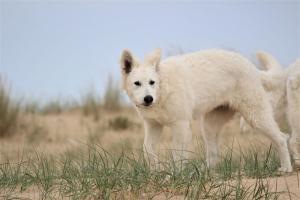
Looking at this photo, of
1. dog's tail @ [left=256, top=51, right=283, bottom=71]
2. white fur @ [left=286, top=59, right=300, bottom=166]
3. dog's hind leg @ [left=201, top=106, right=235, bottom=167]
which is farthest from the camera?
dog's tail @ [left=256, top=51, right=283, bottom=71]

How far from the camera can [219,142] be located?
7.90 metres

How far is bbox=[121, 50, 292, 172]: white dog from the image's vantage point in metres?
6.79

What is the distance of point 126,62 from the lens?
705 cm

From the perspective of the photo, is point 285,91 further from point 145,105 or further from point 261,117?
point 145,105

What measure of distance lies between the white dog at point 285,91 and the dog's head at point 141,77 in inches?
64.4

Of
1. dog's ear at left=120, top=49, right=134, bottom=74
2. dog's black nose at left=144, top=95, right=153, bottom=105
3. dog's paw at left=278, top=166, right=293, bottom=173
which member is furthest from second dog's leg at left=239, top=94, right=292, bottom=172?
dog's ear at left=120, top=49, right=134, bottom=74

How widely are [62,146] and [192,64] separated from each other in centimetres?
711

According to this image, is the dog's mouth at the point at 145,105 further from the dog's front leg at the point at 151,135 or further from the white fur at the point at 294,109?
the white fur at the point at 294,109

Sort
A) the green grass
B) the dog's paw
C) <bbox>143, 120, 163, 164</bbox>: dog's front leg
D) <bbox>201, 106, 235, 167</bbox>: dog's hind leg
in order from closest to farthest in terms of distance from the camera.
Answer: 1. the green grass
2. the dog's paw
3. <bbox>143, 120, 163, 164</bbox>: dog's front leg
4. <bbox>201, 106, 235, 167</bbox>: dog's hind leg

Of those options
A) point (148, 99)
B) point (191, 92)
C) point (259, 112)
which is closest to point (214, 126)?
point (259, 112)

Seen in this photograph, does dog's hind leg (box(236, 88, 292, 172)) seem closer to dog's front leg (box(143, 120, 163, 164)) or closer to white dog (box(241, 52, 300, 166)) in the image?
white dog (box(241, 52, 300, 166))

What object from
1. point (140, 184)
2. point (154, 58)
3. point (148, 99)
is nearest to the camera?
point (140, 184)

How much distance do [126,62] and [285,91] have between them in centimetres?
233

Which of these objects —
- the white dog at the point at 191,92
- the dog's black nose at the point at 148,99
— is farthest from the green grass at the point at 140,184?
the white dog at the point at 191,92
